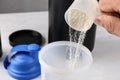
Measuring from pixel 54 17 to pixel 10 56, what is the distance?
140 mm

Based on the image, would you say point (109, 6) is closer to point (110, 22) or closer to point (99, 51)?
point (110, 22)

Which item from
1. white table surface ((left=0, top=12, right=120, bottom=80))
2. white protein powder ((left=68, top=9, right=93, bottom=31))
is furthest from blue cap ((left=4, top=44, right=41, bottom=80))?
white protein powder ((left=68, top=9, right=93, bottom=31))

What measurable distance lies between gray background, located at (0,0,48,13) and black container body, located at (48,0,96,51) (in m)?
0.41

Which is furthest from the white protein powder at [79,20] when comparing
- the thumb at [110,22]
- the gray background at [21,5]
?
the gray background at [21,5]

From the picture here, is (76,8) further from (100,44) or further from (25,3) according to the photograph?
(25,3)

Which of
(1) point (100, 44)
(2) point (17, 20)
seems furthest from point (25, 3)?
(1) point (100, 44)

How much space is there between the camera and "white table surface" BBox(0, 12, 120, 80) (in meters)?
0.63

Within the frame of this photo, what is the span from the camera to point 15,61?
2.02 ft

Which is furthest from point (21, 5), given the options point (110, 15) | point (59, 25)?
point (110, 15)

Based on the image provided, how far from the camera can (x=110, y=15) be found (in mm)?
484

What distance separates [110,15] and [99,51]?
9.3 inches

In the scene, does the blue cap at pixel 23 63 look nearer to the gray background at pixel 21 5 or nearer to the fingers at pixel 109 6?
the fingers at pixel 109 6

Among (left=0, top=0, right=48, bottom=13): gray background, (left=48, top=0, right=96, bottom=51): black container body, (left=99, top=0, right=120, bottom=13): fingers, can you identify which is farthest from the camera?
(left=0, top=0, right=48, bottom=13): gray background

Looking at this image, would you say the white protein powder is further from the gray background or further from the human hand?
the gray background
